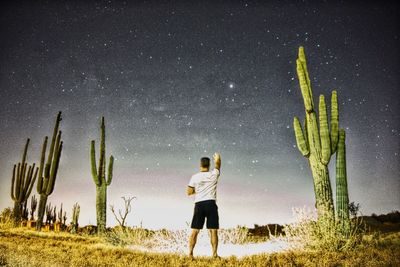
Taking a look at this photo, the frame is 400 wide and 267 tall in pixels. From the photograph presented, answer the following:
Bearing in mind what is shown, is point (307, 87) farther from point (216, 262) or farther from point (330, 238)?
point (216, 262)

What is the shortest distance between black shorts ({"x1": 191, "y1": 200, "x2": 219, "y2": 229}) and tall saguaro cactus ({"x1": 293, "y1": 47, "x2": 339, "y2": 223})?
3253mm

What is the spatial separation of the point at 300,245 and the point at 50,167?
14821mm

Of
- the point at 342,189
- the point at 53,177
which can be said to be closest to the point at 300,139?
the point at 342,189

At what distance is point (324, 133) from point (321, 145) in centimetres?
31

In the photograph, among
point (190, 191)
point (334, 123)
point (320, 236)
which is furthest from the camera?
point (334, 123)

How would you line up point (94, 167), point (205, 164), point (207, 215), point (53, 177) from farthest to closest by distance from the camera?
point (53, 177) → point (94, 167) → point (205, 164) → point (207, 215)

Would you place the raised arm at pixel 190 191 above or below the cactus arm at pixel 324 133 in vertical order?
below

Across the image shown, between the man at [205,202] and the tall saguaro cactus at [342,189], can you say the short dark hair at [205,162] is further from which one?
the tall saguaro cactus at [342,189]

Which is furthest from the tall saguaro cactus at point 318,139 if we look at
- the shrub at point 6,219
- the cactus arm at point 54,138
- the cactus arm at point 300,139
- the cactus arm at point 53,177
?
the shrub at point 6,219

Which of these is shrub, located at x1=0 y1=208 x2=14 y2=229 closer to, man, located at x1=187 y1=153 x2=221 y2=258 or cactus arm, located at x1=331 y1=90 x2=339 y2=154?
man, located at x1=187 y1=153 x2=221 y2=258

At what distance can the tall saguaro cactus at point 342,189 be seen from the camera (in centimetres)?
814

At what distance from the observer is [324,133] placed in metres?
9.06

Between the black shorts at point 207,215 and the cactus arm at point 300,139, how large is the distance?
3859 millimetres

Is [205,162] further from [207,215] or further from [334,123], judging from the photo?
[334,123]
